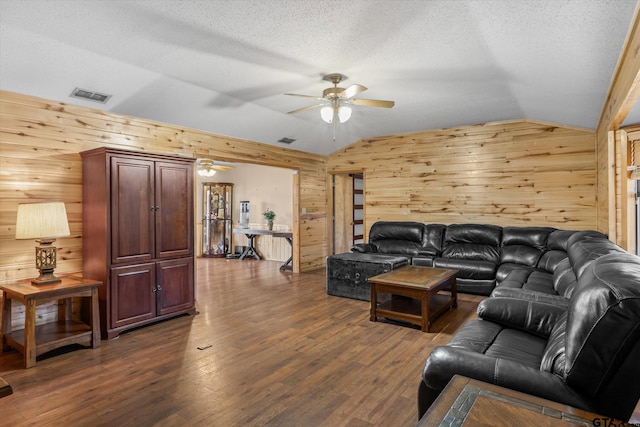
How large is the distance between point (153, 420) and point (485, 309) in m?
2.28

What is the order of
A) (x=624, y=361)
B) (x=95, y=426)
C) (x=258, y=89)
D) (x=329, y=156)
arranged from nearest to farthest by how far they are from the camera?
(x=624, y=361)
(x=95, y=426)
(x=258, y=89)
(x=329, y=156)

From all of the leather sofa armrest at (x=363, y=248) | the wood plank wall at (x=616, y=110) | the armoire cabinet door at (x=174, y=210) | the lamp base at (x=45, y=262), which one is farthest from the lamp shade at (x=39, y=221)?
the wood plank wall at (x=616, y=110)

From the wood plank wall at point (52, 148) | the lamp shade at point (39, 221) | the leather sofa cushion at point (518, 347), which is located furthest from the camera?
the wood plank wall at point (52, 148)

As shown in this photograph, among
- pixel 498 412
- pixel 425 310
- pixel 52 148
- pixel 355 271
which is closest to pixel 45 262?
pixel 52 148

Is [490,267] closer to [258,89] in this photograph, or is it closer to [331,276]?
[331,276]

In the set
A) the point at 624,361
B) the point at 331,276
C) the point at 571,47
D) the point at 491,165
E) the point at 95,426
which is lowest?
the point at 95,426

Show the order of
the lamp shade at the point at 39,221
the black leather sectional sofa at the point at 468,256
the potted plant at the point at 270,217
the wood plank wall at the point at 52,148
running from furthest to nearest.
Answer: the potted plant at the point at 270,217 < the black leather sectional sofa at the point at 468,256 < the wood plank wall at the point at 52,148 < the lamp shade at the point at 39,221

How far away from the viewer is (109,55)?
127 inches

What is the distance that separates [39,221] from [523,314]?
12.9ft

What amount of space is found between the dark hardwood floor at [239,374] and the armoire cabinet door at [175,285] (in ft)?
0.53

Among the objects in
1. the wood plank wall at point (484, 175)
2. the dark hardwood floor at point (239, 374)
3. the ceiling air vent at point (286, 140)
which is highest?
the ceiling air vent at point (286, 140)

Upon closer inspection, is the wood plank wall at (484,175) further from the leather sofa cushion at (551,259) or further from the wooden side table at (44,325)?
the wooden side table at (44,325)

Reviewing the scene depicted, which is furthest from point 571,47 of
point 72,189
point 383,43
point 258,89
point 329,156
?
point 329,156

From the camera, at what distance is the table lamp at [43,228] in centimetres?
317
